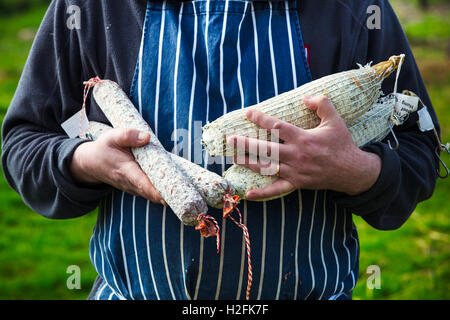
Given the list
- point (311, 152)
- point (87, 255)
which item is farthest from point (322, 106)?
point (87, 255)

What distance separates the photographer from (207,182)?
4.24 feet

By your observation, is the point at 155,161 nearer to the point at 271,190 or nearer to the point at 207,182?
the point at 207,182

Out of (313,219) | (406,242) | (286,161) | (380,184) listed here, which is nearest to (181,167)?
(286,161)

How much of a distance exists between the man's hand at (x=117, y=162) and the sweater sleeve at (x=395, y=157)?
612 mm

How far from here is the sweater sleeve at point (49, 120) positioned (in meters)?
1.52

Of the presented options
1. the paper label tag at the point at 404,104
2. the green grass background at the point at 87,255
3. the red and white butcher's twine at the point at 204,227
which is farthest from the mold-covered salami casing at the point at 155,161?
the green grass background at the point at 87,255

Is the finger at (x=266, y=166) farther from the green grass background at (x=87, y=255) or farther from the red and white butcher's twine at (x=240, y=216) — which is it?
the green grass background at (x=87, y=255)

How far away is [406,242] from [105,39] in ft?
9.64

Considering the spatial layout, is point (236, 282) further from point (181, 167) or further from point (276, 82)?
point (276, 82)

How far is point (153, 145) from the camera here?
1.34 meters

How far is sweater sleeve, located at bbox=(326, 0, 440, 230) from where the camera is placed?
144cm

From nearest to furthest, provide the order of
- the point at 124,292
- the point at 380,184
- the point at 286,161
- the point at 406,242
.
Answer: the point at 286,161 < the point at 380,184 < the point at 124,292 < the point at 406,242

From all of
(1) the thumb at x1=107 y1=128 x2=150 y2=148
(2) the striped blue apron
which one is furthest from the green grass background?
(1) the thumb at x1=107 y1=128 x2=150 y2=148

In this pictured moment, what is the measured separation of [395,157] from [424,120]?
0.80 feet
